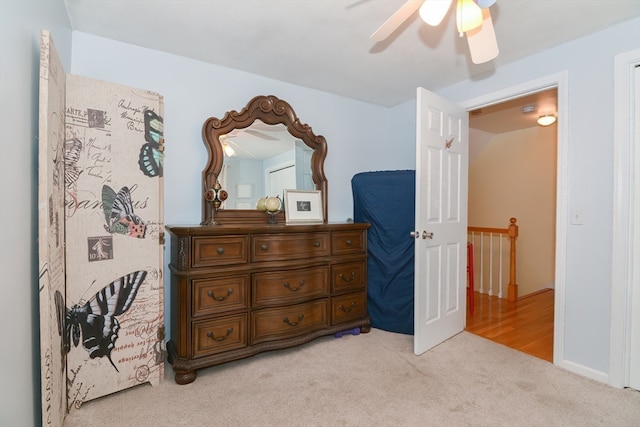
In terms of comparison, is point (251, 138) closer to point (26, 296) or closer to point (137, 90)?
point (137, 90)

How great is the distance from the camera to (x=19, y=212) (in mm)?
A: 1227

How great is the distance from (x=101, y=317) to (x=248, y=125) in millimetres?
1742

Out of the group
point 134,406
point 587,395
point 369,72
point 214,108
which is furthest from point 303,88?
point 587,395

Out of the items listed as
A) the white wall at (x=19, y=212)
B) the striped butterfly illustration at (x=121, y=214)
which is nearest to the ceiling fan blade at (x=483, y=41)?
the white wall at (x=19, y=212)

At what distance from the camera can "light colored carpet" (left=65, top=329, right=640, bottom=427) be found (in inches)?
65.8

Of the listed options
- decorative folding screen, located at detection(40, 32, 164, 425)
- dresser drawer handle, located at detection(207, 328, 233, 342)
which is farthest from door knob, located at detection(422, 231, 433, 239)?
decorative folding screen, located at detection(40, 32, 164, 425)

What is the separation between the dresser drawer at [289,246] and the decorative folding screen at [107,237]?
647 mm

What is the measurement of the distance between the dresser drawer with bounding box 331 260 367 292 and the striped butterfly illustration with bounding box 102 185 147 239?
1.47m

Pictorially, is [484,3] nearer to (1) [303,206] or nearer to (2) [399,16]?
(2) [399,16]

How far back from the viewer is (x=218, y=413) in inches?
67.7

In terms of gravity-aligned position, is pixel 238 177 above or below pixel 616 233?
above

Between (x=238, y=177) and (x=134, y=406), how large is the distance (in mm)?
1693

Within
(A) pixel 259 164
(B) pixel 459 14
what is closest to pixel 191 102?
(A) pixel 259 164

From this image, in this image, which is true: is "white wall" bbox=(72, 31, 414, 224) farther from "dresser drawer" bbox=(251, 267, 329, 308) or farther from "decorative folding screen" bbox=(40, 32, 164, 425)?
"dresser drawer" bbox=(251, 267, 329, 308)
